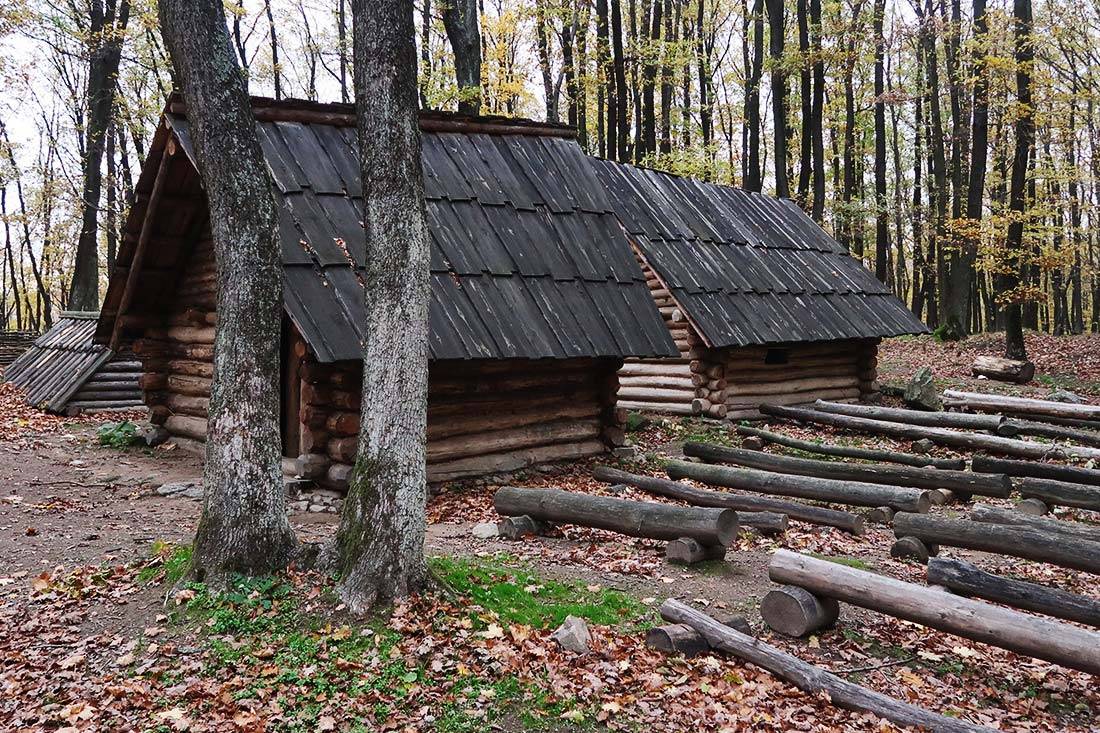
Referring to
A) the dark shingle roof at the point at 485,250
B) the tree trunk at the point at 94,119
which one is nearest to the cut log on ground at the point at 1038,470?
the dark shingle roof at the point at 485,250

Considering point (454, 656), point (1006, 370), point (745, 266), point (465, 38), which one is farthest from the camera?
point (1006, 370)

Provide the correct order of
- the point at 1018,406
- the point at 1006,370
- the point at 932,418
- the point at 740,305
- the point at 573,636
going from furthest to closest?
the point at 1006,370 < the point at 740,305 < the point at 1018,406 < the point at 932,418 < the point at 573,636

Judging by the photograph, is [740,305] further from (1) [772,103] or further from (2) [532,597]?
(1) [772,103]

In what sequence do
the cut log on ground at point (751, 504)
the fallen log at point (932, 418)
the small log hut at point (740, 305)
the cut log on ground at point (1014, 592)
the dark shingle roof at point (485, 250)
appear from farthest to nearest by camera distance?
the small log hut at point (740, 305), the fallen log at point (932, 418), the dark shingle roof at point (485, 250), the cut log on ground at point (751, 504), the cut log on ground at point (1014, 592)

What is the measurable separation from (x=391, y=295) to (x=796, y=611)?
389 centimetres

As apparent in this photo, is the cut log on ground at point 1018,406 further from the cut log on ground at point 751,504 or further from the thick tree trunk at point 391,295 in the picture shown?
the thick tree trunk at point 391,295

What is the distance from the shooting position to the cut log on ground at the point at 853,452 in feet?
36.8

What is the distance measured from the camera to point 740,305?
1664 cm

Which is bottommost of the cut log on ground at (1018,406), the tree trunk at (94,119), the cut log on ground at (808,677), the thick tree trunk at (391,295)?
the cut log on ground at (808,677)

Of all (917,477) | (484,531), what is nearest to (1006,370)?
(917,477)

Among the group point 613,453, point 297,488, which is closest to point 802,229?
point 613,453

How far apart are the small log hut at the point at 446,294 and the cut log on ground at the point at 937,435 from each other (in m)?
5.26

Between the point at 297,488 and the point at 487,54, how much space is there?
27075 mm

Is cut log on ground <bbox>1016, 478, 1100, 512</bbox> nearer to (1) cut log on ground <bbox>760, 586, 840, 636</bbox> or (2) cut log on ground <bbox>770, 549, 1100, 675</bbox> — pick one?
(2) cut log on ground <bbox>770, 549, 1100, 675</bbox>
